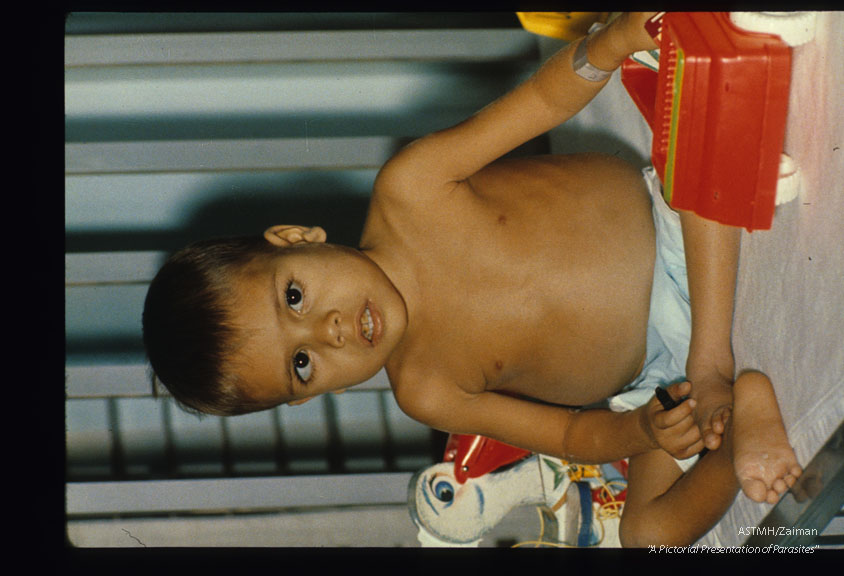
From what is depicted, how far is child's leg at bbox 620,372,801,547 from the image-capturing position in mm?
419

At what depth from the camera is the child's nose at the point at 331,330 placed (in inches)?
19.4

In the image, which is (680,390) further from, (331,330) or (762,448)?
(331,330)

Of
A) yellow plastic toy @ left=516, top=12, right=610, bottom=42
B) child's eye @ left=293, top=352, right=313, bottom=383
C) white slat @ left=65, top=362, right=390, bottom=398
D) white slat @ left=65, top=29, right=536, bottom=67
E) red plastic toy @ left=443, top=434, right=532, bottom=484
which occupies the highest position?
yellow plastic toy @ left=516, top=12, right=610, bottom=42

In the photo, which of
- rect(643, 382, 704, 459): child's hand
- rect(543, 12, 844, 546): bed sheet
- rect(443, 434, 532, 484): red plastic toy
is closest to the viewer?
rect(543, 12, 844, 546): bed sheet

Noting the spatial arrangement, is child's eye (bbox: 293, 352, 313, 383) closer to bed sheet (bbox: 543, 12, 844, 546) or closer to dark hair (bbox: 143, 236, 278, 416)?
dark hair (bbox: 143, 236, 278, 416)

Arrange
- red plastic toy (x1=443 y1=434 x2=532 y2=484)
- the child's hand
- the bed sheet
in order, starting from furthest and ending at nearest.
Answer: red plastic toy (x1=443 y1=434 x2=532 y2=484) → the child's hand → the bed sheet

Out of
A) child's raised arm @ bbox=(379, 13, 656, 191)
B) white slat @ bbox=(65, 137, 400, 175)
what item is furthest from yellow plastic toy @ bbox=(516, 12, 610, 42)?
white slat @ bbox=(65, 137, 400, 175)

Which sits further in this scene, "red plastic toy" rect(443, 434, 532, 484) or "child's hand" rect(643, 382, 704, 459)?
"red plastic toy" rect(443, 434, 532, 484)

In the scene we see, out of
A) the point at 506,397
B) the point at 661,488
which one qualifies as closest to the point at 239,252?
the point at 506,397

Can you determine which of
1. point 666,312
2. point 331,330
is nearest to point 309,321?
point 331,330

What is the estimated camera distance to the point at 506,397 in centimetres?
58

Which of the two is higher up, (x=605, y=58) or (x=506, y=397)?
(x=605, y=58)
